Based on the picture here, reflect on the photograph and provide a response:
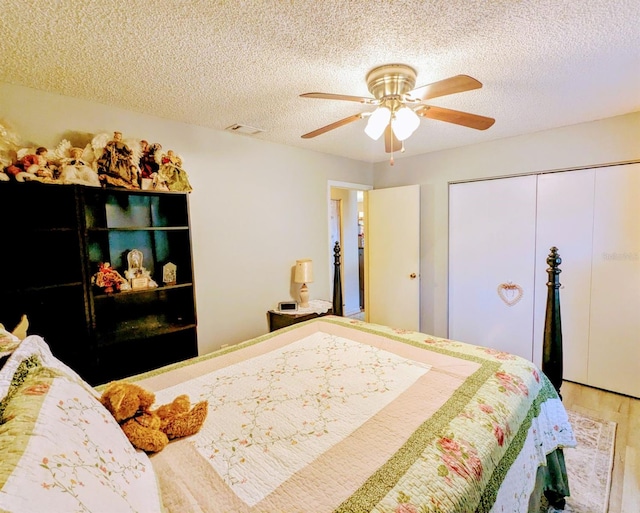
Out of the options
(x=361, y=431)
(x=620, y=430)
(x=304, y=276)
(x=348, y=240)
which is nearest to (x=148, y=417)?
(x=361, y=431)

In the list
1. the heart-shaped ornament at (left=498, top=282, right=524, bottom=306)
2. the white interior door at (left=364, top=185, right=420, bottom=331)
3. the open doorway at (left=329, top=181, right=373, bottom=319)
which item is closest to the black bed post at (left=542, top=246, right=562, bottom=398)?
the heart-shaped ornament at (left=498, top=282, right=524, bottom=306)

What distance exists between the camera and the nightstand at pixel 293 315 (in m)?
3.10

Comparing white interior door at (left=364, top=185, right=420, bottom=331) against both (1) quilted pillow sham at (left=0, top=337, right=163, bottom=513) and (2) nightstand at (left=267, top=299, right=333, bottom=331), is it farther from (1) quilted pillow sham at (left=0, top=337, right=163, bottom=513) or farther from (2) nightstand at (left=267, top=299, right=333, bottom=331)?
(1) quilted pillow sham at (left=0, top=337, right=163, bottom=513)

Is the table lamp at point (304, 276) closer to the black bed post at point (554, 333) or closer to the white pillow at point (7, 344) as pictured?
the black bed post at point (554, 333)

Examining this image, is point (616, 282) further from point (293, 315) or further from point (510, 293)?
point (293, 315)

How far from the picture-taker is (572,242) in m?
2.85

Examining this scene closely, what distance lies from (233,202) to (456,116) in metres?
1.97

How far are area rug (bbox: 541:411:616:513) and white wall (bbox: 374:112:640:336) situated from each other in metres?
1.57

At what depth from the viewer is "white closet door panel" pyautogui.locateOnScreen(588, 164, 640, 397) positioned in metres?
2.59

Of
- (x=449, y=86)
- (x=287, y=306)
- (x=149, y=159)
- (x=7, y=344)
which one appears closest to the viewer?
(x=7, y=344)

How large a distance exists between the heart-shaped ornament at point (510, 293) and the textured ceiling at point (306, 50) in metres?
1.66

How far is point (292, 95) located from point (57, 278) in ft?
6.08

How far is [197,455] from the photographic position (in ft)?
3.32

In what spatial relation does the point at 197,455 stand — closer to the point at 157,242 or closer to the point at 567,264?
the point at 157,242
